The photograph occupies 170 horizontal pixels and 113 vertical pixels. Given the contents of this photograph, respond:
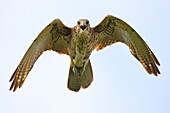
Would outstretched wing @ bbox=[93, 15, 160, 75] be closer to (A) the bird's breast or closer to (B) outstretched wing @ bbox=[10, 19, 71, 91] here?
(A) the bird's breast

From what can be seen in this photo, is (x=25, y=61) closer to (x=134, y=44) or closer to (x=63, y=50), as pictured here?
(x=63, y=50)

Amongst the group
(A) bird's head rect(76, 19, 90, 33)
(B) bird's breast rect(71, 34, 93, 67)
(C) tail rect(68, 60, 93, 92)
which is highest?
(A) bird's head rect(76, 19, 90, 33)

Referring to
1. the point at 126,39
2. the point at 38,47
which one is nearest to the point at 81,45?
the point at 38,47

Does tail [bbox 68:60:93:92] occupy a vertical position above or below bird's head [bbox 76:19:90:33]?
below

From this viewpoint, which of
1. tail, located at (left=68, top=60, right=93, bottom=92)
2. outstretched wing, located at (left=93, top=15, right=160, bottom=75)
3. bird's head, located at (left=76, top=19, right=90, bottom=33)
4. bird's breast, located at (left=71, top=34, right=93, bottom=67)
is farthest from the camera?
tail, located at (left=68, top=60, right=93, bottom=92)

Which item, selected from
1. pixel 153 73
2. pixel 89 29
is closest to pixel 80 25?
pixel 89 29

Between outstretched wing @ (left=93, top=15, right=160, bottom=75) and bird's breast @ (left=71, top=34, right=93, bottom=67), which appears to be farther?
outstretched wing @ (left=93, top=15, right=160, bottom=75)

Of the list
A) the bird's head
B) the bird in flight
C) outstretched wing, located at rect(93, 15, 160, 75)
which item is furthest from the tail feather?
the bird's head
